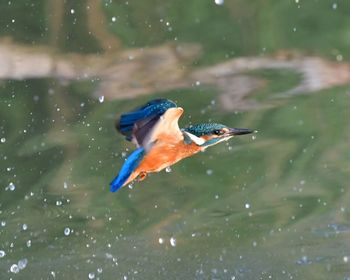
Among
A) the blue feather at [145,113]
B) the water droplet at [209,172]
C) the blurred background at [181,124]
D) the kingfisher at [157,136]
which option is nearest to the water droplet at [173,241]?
the blurred background at [181,124]

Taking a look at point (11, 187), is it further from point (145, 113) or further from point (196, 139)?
point (145, 113)

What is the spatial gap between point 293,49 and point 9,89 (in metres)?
0.89

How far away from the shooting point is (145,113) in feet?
6.66

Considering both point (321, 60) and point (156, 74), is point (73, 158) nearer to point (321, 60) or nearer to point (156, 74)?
point (156, 74)

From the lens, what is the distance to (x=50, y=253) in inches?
112

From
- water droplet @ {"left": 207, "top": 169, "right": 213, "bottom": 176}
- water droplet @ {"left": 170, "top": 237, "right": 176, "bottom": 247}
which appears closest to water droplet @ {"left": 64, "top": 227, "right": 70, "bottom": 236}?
water droplet @ {"left": 170, "top": 237, "right": 176, "bottom": 247}

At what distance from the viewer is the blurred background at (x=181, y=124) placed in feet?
9.36

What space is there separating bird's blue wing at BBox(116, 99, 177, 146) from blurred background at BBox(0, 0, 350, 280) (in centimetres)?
79

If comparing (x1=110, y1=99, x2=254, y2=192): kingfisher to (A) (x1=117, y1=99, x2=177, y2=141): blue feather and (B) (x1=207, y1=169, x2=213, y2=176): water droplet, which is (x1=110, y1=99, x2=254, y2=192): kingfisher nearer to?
(A) (x1=117, y1=99, x2=177, y2=141): blue feather

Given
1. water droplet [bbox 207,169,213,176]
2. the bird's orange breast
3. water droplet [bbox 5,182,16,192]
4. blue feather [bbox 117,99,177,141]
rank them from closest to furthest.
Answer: blue feather [bbox 117,99,177,141] < the bird's orange breast < water droplet [bbox 5,182,16,192] < water droplet [bbox 207,169,213,176]

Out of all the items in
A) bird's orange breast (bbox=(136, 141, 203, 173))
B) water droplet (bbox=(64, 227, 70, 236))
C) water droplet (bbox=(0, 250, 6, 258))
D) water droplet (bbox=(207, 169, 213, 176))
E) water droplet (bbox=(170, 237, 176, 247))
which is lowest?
water droplet (bbox=(170, 237, 176, 247))

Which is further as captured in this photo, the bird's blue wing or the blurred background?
the blurred background

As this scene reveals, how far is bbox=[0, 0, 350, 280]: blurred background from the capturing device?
9.36 feet

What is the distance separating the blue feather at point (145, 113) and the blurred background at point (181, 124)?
30.8 inches
